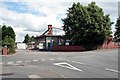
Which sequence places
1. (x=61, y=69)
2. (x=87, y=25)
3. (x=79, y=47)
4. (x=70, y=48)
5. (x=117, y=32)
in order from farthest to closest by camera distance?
1. (x=117, y=32)
2. (x=70, y=48)
3. (x=79, y=47)
4. (x=87, y=25)
5. (x=61, y=69)

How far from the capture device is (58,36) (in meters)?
83.7

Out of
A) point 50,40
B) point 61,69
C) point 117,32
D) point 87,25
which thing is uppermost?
point 87,25

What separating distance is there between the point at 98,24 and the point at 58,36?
21.3 meters

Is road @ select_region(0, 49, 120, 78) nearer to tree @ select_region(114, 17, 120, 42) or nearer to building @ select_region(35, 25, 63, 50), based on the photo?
building @ select_region(35, 25, 63, 50)

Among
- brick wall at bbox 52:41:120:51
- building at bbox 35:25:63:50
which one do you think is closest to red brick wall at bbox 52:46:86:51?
brick wall at bbox 52:41:120:51

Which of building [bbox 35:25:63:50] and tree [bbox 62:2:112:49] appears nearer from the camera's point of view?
tree [bbox 62:2:112:49]

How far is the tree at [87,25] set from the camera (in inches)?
2522

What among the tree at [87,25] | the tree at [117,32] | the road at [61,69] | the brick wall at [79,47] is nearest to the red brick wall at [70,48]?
the brick wall at [79,47]

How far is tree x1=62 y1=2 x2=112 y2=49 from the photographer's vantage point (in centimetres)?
6406

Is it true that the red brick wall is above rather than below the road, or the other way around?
above

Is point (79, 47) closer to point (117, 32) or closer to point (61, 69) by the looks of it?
point (117, 32)

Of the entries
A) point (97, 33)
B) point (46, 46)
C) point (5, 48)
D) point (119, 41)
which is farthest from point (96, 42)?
point (5, 48)

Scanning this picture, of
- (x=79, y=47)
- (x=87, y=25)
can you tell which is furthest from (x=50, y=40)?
(x=87, y=25)

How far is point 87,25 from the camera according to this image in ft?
210
